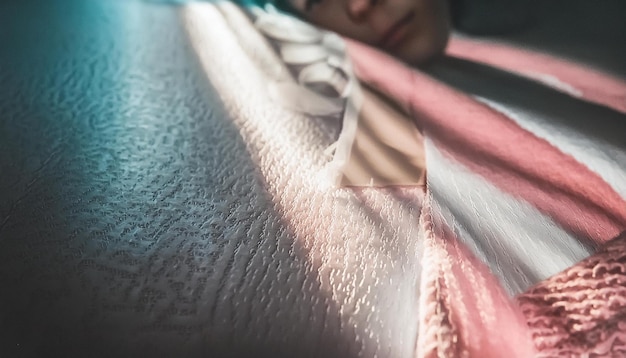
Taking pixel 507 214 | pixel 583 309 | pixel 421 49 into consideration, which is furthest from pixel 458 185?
pixel 421 49

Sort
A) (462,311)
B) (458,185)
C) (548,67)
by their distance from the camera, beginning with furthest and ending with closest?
(548,67)
(458,185)
(462,311)

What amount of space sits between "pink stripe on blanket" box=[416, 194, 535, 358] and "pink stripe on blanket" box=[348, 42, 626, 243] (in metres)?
0.10

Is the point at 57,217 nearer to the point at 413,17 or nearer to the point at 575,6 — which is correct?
the point at 413,17

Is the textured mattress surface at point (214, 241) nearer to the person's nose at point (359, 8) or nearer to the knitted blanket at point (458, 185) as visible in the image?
the knitted blanket at point (458, 185)

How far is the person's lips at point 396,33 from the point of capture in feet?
2.53

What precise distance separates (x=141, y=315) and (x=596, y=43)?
2.19 feet

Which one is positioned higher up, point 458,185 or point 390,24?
point 390,24

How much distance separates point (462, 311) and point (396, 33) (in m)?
0.47

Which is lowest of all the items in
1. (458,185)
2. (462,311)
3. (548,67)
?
(462,311)

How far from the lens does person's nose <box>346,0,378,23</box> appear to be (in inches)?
30.0

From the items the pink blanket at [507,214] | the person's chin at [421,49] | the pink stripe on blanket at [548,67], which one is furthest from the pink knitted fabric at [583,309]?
the person's chin at [421,49]

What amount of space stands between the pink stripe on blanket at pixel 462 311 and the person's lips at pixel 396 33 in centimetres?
40

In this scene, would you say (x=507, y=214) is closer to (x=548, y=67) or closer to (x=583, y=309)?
(x=583, y=309)

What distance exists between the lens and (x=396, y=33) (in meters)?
0.77
